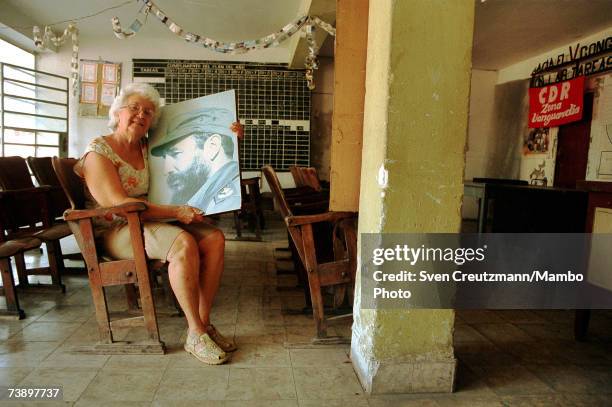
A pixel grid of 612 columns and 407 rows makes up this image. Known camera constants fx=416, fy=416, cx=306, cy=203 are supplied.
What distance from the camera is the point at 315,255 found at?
2.21 metres

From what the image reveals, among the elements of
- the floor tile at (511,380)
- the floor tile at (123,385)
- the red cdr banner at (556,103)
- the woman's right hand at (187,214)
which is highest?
the red cdr banner at (556,103)

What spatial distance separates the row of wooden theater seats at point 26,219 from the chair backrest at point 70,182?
0.46m

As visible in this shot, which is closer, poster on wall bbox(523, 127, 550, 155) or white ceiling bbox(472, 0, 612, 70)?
white ceiling bbox(472, 0, 612, 70)

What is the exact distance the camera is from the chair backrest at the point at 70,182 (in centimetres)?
236

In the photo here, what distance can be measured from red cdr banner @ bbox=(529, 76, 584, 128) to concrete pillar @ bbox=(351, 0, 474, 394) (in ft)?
18.6

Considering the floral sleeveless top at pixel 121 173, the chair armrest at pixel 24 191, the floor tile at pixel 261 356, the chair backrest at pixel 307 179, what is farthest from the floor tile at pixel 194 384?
the chair backrest at pixel 307 179

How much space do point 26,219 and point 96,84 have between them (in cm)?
500

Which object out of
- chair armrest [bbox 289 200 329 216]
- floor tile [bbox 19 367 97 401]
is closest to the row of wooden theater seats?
floor tile [bbox 19 367 97 401]

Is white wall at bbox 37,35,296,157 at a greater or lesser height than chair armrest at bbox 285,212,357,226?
greater

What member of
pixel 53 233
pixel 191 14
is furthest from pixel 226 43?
pixel 53 233

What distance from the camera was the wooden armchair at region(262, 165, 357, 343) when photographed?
219 centimetres

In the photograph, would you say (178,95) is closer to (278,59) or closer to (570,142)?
(278,59)

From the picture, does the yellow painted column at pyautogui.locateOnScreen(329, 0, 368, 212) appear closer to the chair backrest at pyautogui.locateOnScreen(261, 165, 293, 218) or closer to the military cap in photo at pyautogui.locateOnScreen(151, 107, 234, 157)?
the chair backrest at pyautogui.locateOnScreen(261, 165, 293, 218)

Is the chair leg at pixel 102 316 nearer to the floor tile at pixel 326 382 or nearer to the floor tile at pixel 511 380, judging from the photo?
the floor tile at pixel 326 382
